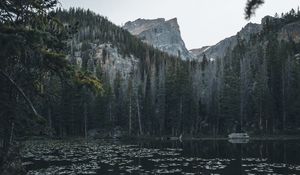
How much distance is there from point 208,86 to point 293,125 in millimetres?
29111

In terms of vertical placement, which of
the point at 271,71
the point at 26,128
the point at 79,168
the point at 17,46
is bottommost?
the point at 79,168

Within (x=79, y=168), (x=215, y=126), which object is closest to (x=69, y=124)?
(x=215, y=126)

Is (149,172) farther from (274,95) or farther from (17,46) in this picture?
(274,95)

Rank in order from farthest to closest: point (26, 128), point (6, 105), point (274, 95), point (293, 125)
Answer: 1. point (274, 95)
2. point (293, 125)
3. point (26, 128)
4. point (6, 105)

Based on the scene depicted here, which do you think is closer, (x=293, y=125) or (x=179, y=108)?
(x=293, y=125)

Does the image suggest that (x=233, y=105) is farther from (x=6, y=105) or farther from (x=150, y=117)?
(x=6, y=105)

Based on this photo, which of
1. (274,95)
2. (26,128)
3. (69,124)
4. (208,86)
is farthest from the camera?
(208,86)

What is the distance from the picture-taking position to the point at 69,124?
93.9 metres

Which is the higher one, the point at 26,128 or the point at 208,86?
the point at 208,86

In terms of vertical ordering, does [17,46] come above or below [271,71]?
below

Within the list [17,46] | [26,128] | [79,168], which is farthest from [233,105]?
[17,46]

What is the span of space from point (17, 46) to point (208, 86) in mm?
95899

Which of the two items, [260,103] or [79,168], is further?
[260,103]

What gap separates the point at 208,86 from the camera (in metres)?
105
